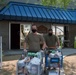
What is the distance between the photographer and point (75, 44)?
20.7 m

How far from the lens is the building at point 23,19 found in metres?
17.9

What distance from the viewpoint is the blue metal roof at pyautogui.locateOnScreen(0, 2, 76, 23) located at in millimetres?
17653

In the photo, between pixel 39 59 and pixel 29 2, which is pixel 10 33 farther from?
pixel 39 59

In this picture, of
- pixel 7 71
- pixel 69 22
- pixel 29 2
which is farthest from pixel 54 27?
pixel 7 71

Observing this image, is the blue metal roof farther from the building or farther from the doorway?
the doorway

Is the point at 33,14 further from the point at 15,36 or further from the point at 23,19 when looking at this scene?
the point at 15,36

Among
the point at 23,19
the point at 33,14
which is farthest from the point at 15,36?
the point at 33,14

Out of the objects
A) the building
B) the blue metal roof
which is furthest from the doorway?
the blue metal roof

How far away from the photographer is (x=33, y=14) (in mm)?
18656

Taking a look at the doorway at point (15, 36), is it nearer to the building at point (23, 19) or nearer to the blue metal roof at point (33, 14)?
the building at point (23, 19)

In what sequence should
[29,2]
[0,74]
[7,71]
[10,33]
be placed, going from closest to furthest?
[0,74] → [7,71] → [10,33] → [29,2]

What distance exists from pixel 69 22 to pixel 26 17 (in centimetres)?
473

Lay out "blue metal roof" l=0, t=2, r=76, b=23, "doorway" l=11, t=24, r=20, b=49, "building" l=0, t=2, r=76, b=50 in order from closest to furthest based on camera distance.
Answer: "blue metal roof" l=0, t=2, r=76, b=23 → "building" l=0, t=2, r=76, b=50 → "doorway" l=11, t=24, r=20, b=49

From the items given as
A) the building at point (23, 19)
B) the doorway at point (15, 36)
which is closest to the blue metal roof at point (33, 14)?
the building at point (23, 19)
